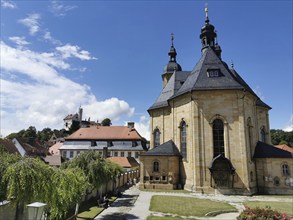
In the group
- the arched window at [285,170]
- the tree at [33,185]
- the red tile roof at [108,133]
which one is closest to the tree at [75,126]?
the red tile roof at [108,133]

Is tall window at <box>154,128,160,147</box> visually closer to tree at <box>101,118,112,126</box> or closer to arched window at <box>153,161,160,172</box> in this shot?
arched window at <box>153,161,160,172</box>

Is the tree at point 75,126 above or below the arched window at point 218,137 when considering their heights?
above

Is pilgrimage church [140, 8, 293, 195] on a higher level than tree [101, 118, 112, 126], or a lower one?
lower

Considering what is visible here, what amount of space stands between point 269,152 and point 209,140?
7.93m

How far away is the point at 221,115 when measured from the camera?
28031 millimetres

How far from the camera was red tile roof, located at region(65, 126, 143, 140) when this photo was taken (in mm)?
59756

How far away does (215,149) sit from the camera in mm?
27688

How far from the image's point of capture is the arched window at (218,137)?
90.6 feet

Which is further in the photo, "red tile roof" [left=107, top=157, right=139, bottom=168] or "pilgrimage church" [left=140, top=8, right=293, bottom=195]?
"red tile roof" [left=107, top=157, right=139, bottom=168]

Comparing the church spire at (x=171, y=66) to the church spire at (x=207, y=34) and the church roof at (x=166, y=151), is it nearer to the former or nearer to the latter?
the church spire at (x=207, y=34)

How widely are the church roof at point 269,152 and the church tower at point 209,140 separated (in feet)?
2.47

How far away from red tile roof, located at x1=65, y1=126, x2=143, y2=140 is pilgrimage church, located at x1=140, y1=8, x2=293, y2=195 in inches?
1130

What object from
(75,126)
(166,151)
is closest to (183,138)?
(166,151)

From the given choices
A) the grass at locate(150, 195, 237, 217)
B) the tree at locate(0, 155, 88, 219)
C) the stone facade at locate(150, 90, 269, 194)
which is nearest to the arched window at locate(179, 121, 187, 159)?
the stone facade at locate(150, 90, 269, 194)
